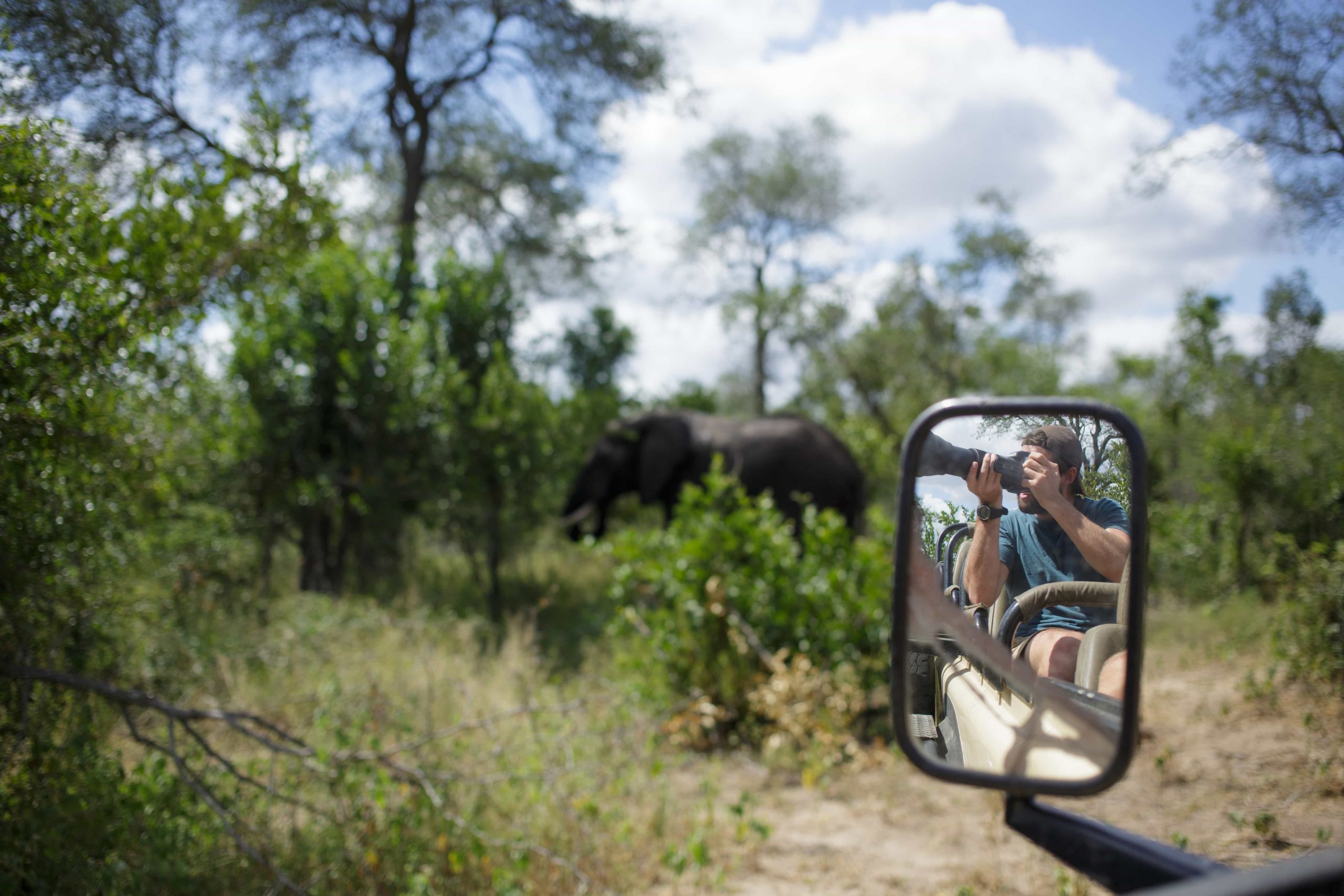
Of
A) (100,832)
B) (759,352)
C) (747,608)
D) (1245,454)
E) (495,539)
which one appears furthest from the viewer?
(759,352)

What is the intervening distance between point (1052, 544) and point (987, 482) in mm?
122

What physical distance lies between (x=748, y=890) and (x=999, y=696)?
8.35 feet

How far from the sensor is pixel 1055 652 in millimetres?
1298

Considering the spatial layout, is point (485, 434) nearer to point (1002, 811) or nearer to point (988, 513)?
point (1002, 811)

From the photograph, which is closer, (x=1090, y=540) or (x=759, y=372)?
(x=1090, y=540)

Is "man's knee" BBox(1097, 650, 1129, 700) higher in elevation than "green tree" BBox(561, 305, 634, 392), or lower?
lower

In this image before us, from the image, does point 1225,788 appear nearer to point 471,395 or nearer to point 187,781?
point 187,781

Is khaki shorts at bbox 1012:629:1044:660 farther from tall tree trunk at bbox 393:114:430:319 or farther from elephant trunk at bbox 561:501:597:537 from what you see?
tall tree trunk at bbox 393:114:430:319

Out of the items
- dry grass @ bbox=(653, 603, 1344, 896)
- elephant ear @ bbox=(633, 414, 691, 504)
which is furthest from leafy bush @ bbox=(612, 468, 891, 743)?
elephant ear @ bbox=(633, 414, 691, 504)

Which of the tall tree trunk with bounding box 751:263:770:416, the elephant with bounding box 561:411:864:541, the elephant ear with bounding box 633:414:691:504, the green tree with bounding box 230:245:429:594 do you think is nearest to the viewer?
the green tree with bounding box 230:245:429:594

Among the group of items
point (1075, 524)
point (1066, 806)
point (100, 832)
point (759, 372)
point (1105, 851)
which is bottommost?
point (1066, 806)

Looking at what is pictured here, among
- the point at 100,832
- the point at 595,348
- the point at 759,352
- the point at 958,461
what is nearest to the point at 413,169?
the point at 595,348

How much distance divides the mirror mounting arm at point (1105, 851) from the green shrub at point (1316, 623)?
12.1ft

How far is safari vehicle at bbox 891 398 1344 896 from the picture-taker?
122 cm
